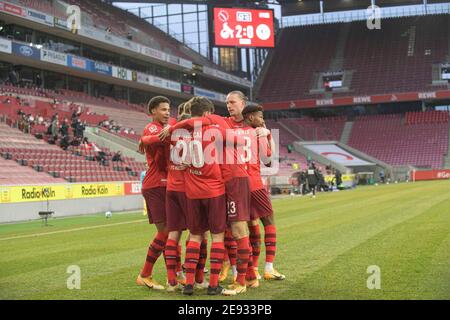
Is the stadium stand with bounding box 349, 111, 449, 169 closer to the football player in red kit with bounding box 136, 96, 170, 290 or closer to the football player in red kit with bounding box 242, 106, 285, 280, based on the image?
the football player in red kit with bounding box 242, 106, 285, 280

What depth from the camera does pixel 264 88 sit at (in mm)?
70875

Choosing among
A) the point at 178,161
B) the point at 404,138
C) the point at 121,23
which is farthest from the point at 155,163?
the point at 404,138

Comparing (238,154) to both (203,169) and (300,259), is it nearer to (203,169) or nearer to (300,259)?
(203,169)

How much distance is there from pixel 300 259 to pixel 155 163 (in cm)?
303

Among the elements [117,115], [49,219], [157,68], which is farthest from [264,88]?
[49,219]

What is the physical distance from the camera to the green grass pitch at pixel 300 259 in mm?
6390

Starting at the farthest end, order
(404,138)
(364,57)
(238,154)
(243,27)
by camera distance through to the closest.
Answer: (364,57) < (404,138) < (243,27) < (238,154)

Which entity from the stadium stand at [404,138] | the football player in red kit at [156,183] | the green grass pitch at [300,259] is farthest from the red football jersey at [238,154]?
the stadium stand at [404,138]

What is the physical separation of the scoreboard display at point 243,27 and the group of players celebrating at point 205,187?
4274 centimetres

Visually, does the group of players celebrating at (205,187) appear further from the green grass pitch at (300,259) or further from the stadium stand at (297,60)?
the stadium stand at (297,60)

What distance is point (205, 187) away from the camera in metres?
6.52

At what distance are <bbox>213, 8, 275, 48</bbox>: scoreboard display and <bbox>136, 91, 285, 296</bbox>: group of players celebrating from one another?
42.7 meters

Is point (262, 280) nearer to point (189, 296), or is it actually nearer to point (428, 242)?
point (189, 296)
